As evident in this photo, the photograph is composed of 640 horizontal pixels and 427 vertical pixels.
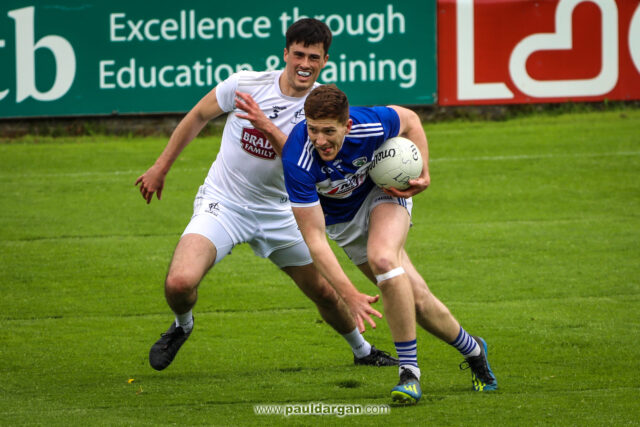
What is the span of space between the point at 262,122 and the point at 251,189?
726mm

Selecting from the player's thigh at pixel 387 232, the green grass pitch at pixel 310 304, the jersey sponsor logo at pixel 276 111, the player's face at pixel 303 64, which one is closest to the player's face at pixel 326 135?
the player's thigh at pixel 387 232

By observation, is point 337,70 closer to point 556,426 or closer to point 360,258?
point 360,258

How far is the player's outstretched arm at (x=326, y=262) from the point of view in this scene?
5059mm

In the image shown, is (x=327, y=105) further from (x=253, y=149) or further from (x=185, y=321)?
(x=185, y=321)

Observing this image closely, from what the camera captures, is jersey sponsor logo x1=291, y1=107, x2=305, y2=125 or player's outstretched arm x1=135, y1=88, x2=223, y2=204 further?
player's outstretched arm x1=135, y1=88, x2=223, y2=204

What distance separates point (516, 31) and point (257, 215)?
10.1 metres

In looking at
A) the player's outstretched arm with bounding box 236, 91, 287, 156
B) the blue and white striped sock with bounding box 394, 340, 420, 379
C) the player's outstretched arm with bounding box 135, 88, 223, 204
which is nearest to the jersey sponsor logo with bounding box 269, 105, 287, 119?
the player's outstretched arm with bounding box 236, 91, 287, 156

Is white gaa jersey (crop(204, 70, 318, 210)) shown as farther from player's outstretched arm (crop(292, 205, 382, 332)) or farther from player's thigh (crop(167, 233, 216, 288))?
player's outstretched arm (crop(292, 205, 382, 332))

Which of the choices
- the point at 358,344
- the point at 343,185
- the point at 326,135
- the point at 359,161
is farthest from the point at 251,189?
the point at 326,135

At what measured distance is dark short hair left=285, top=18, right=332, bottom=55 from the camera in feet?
21.0

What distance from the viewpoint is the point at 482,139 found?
53.4 ft

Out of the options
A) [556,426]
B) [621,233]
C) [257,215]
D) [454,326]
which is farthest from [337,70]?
[556,426]

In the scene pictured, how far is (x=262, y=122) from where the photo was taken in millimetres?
6344

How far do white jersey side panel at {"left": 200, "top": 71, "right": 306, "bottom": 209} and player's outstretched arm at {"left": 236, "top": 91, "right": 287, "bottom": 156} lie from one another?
10.7 inches
